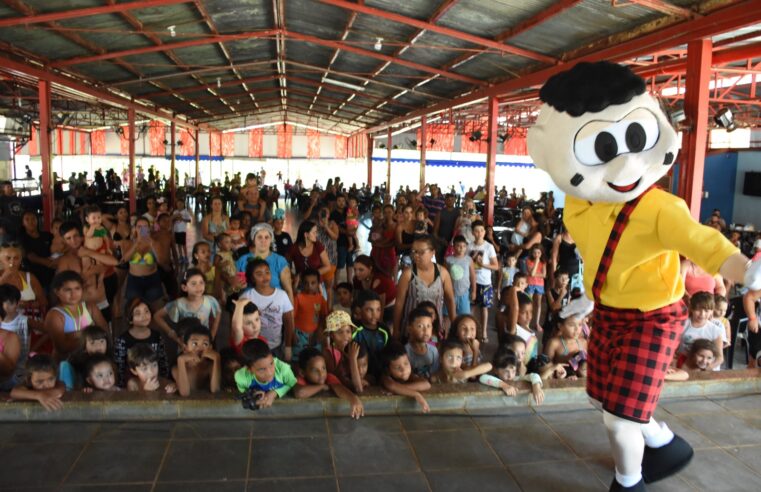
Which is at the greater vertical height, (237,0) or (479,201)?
(237,0)

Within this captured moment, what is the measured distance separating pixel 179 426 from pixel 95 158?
29.9 meters

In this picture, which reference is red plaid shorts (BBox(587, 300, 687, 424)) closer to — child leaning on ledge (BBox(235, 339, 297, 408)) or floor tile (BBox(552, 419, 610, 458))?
floor tile (BBox(552, 419, 610, 458))

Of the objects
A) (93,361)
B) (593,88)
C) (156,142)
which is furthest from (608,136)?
(156,142)

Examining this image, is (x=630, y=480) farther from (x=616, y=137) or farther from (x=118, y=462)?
(x=118, y=462)

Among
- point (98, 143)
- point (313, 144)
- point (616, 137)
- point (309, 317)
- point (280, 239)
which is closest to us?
point (616, 137)

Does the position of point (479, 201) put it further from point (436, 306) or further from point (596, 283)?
point (596, 283)

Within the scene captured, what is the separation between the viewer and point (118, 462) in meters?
2.61

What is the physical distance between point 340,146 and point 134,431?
2881 centimetres

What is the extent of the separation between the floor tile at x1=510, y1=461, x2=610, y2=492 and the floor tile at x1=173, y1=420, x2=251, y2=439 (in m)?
1.30

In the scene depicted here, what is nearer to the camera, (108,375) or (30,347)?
(108,375)

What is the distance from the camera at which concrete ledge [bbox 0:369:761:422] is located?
3.00 m

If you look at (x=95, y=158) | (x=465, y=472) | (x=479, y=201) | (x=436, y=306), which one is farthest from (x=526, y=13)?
(x=95, y=158)

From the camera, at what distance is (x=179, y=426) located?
2.96 m

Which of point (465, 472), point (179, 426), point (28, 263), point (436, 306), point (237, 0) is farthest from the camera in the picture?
point (237, 0)
